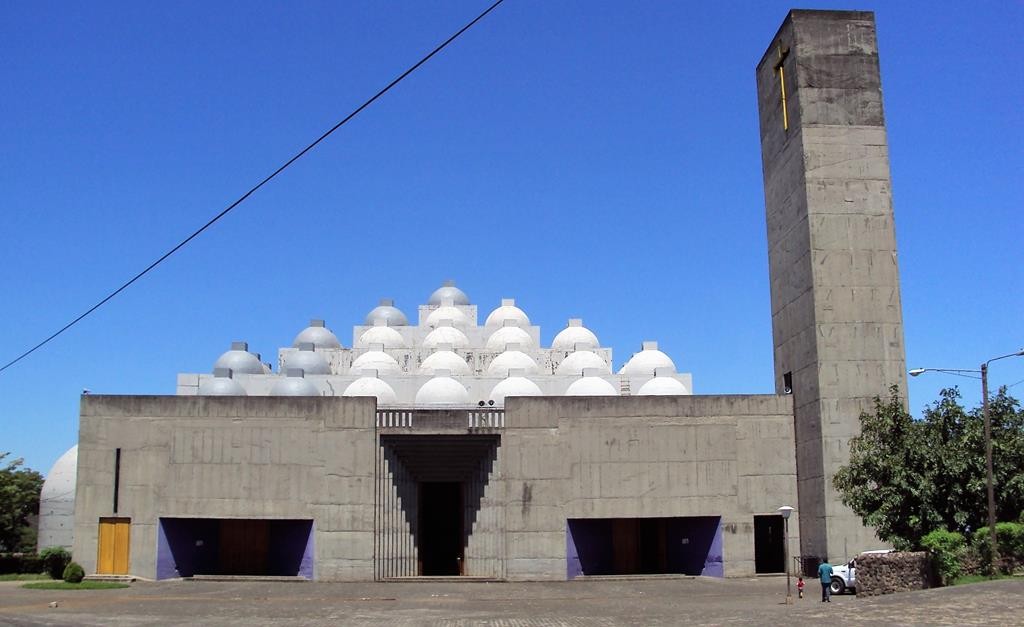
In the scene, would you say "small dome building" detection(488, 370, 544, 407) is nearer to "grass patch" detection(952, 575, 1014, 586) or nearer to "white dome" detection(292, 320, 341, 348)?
"white dome" detection(292, 320, 341, 348)

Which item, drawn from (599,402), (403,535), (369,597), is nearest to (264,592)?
(369,597)

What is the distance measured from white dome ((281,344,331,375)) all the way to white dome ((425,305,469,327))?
28.3 ft

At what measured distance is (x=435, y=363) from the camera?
2048 inches

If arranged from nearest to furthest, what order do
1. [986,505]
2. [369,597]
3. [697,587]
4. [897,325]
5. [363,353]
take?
1. [986,505]
2. [369,597]
3. [697,587]
4. [897,325]
5. [363,353]

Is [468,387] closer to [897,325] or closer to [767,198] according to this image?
[767,198]

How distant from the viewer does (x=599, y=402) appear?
37.4 meters

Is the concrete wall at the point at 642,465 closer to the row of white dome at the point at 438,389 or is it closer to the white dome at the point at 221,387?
the row of white dome at the point at 438,389

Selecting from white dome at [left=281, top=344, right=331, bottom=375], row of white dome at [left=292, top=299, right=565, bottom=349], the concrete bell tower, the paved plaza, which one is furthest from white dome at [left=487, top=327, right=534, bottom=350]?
the paved plaza

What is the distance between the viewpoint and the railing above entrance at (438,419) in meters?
37.2

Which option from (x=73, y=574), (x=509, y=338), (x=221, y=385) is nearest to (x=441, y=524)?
(x=73, y=574)

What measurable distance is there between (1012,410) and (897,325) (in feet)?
27.5

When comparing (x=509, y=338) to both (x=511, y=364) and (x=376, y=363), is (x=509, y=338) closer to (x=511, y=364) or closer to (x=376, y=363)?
(x=511, y=364)

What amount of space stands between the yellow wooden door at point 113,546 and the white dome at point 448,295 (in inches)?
1128

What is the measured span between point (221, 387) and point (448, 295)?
18002mm
